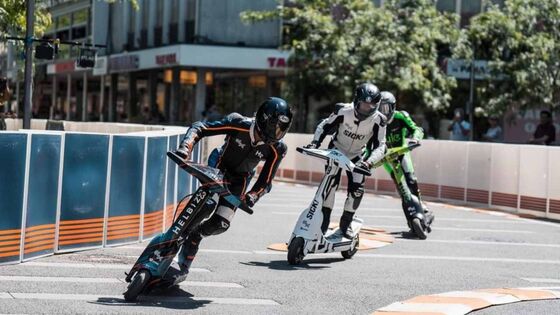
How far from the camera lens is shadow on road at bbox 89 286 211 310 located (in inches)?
371

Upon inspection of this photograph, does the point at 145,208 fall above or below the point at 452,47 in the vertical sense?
below

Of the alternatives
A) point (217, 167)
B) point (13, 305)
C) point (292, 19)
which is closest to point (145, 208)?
point (217, 167)

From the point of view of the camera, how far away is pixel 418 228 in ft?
53.6

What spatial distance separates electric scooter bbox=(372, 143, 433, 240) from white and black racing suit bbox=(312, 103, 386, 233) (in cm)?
225

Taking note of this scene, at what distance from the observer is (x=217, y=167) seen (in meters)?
10.5

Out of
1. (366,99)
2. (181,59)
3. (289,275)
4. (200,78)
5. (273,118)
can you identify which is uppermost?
(181,59)

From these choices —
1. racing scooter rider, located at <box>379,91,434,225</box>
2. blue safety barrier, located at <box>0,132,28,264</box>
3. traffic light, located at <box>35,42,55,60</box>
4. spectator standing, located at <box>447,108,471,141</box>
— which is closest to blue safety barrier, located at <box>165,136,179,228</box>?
racing scooter rider, located at <box>379,91,434,225</box>

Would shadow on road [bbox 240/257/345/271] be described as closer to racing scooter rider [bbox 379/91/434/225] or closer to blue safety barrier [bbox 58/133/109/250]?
blue safety barrier [bbox 58/133/109/250]

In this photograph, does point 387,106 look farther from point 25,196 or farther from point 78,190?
point 25,196

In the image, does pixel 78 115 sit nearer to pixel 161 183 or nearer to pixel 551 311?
pixel 161 183

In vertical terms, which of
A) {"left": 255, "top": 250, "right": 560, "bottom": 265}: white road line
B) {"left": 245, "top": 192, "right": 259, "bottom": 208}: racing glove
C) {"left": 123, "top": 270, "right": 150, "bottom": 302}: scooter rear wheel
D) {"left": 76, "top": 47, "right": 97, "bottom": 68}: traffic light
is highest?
{"left": 76, "top": 47, "right": 97, "bottom": 68}: traffic light

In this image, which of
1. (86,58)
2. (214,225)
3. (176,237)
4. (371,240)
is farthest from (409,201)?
(86,58)

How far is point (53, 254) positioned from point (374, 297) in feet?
12.1

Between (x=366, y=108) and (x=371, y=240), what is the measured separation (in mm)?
2782
